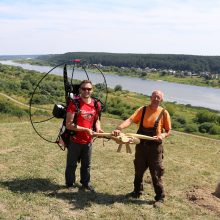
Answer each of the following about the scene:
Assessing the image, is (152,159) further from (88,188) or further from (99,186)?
(99,186)

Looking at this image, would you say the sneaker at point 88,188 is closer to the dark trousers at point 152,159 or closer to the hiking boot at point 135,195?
the hiking boot at point 135,195

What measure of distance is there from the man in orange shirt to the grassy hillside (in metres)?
0.84

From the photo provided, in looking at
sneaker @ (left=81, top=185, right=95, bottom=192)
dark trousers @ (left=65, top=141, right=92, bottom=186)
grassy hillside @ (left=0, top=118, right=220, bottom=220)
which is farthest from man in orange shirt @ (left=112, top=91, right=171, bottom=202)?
sneaker @ (left=81, top=185, right=95, bottom=192)

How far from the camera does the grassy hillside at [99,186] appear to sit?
8.16 m

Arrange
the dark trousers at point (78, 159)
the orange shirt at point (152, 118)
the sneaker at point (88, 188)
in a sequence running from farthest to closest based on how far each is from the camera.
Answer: the sneaker at point (88, 188), the dark trousers at point (78, 159), the orange shirt at point (152, 118)

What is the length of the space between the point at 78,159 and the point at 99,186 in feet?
→ 4.35

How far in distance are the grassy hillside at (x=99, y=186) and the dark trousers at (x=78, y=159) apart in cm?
29

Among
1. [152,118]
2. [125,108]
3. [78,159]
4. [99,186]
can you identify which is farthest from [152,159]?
[125,108]

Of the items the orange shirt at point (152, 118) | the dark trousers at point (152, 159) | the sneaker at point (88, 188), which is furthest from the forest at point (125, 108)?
the orange shirt at point (152, 118)

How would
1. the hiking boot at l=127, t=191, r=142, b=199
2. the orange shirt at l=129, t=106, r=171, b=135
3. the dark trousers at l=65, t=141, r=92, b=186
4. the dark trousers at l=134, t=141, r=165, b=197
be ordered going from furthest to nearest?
the hiking boot at l=127, t=191, r=142, b=199
the dark trousers at l=65, t=141, r=92, b=186
the dark trousers at l=134, t=141, r=165, b=197
the orange shirt at l=129, t=106, r=171, b=135

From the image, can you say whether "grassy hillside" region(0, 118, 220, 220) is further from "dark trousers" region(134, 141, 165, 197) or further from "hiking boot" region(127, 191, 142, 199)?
"dark trousers" region(134, 141, 165, 197)

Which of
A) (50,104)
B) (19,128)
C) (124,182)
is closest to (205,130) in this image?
(50,104)

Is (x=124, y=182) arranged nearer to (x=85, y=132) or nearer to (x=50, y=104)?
(x=85, y=132)

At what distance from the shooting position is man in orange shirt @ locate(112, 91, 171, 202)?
824cm
